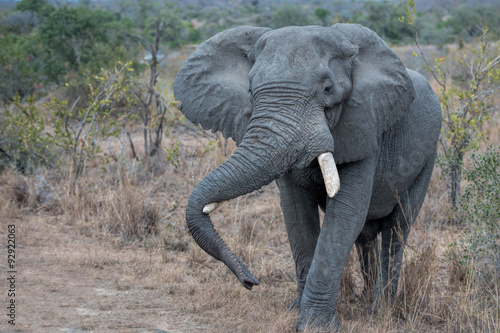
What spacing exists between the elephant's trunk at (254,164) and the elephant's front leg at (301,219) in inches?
35.1

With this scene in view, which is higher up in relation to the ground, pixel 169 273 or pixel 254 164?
pixel 254 164

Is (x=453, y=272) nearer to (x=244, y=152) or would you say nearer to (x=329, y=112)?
(x=329, y=112)

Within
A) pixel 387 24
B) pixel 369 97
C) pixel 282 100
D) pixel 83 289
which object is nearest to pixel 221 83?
pixel 282 100

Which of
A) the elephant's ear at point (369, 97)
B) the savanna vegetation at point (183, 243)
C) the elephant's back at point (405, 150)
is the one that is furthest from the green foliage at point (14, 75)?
the elephant's ear at point (369, 97)

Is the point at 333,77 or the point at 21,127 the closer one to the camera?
the point at 333,77

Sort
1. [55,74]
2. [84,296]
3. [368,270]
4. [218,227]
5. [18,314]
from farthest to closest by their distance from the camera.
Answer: [55,74] < [218,227] < [368,270] < [84,296] < [18,314]

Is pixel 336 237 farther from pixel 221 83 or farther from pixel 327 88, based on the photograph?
pixel 221 83

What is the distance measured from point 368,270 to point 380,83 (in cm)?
190

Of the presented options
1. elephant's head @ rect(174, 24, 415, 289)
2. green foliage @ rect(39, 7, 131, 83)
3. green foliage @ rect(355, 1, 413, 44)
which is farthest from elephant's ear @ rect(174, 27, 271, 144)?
green foliage @ rect(355, 1, 413, 44)

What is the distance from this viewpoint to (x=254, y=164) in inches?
130

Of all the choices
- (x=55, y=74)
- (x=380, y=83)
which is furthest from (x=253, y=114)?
(x=55, y=74)

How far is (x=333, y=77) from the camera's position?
3.50 metres

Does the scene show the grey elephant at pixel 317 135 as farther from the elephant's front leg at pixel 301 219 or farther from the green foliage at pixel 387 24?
the green foliage at pixel 387 24

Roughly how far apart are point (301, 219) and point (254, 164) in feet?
3.74
